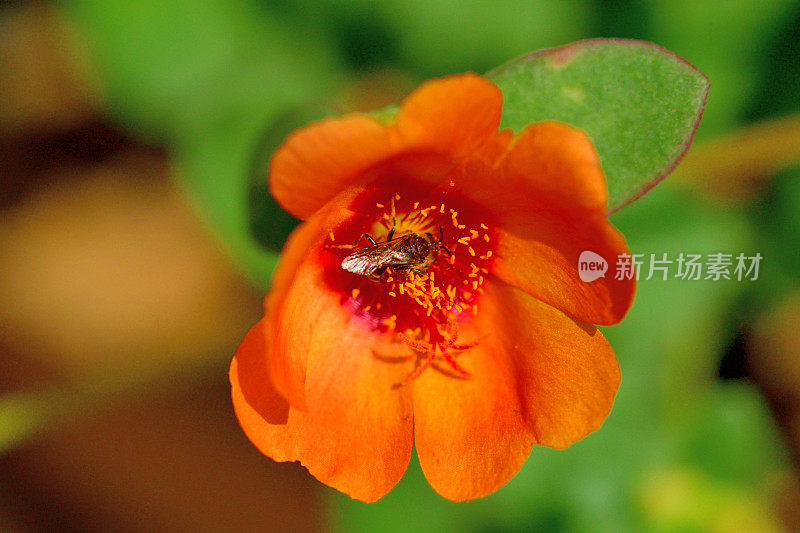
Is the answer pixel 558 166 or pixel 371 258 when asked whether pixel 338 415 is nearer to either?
pixel 371 258

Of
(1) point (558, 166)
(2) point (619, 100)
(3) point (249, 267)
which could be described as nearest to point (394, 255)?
(1) point (558, 166)

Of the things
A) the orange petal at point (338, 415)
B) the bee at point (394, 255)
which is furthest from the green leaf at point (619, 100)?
the orange petal at point (338, 415)

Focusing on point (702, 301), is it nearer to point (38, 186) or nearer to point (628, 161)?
point (628, 161)

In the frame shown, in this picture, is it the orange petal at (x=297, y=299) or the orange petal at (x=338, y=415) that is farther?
the orange petal at (x=338, y=415)

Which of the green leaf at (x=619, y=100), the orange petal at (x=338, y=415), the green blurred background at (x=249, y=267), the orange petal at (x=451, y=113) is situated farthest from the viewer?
the green blurred background at (x=249, y=267)

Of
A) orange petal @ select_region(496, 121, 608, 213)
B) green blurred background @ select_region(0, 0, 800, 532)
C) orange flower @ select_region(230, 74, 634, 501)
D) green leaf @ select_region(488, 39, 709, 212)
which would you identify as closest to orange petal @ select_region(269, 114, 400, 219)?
orange flower @ select_region(230, 74, 634, 501)

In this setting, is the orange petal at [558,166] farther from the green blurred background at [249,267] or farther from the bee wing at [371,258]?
the green blurred background at [249,267]
